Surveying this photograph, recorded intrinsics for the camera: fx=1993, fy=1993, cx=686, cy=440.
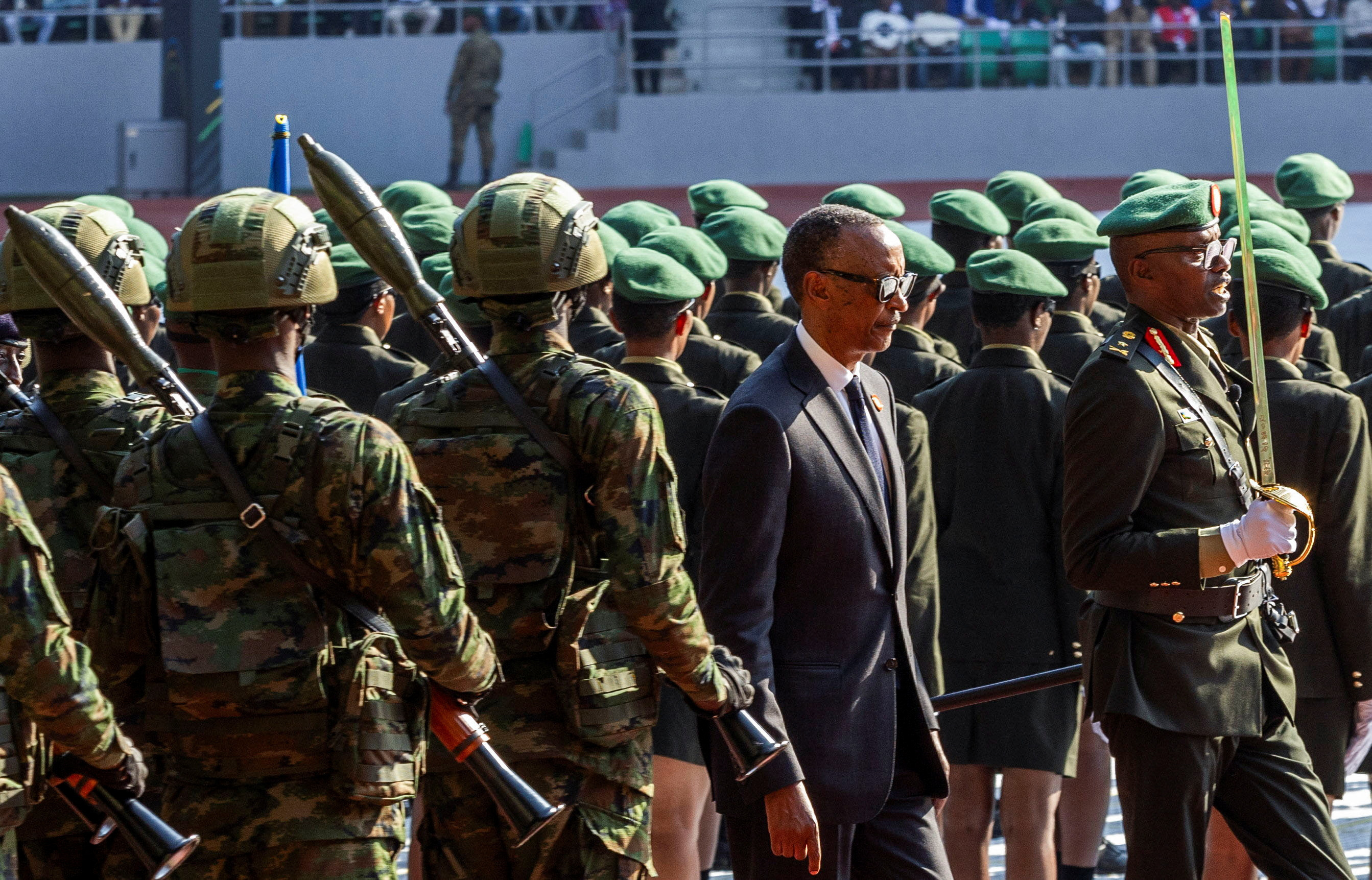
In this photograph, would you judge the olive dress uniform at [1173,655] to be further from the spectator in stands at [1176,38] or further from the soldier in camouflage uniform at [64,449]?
the spectator in stands at [1176,38]

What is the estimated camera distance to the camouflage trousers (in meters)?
3.37

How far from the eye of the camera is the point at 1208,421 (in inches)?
149

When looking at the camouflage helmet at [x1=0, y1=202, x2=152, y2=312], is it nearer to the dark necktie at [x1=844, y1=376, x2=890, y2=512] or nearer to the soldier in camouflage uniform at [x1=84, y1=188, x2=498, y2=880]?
the soldier in camouflage uniform at [x1=84, y1=188, x2=498, y2=880]

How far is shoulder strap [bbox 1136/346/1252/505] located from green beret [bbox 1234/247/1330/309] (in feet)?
3.25

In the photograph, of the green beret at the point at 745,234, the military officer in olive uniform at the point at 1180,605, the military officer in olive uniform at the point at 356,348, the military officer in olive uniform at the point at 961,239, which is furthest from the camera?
the military officer in olive uniform at the point at 961,239

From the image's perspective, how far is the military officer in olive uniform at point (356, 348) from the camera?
19.0ft

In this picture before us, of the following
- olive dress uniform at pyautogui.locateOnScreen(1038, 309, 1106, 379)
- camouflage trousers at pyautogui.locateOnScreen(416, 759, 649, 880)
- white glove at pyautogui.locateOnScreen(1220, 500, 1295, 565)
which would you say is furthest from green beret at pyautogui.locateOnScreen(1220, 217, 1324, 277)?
camouflage trousers at pyautogui.locateOnScreen(416, 759, 649, 880)

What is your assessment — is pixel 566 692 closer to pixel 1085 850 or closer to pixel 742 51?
pixel 1085 850

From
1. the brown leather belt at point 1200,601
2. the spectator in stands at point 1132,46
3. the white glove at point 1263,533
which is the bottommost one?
the brown leather belt at point 1200,601

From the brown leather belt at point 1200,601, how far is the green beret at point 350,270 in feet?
9.39

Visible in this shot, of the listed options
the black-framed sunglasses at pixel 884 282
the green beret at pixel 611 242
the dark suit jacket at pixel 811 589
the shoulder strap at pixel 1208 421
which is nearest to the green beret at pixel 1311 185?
the green beret at pixel 611 242

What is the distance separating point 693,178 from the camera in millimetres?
23703

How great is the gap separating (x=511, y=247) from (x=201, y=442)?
0.74 m

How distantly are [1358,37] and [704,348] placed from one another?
790 inches
